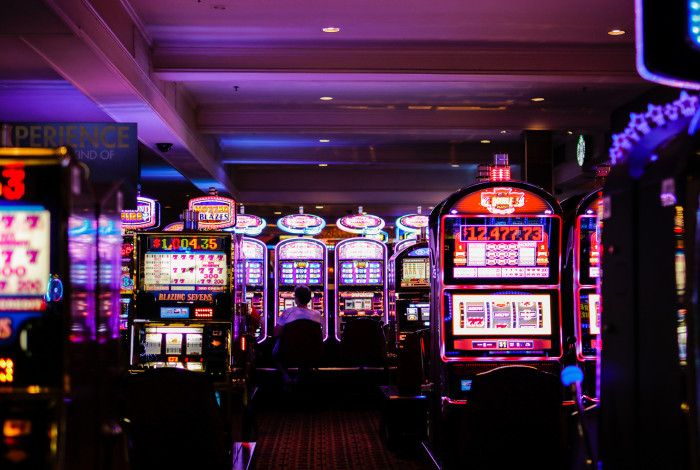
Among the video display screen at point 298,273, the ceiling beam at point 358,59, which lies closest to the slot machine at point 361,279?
the video display screen at point 298,273

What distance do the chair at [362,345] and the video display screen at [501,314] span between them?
4.64 metres

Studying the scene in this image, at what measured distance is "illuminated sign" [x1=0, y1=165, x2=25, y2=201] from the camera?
2.71 m

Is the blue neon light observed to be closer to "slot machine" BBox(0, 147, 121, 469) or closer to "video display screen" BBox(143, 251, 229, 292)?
"slot machine" BBox(0, 147, 121, 469)

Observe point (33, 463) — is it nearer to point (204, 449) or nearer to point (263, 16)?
point (204, 449)

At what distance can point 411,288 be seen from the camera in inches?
416

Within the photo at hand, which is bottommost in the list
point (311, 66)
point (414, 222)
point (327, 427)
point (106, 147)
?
point (327, 427)

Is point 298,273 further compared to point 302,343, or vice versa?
point 298,273

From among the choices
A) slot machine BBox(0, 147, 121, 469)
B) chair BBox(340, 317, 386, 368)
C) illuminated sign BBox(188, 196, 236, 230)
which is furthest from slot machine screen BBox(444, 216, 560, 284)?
illuminated sign BBox(188, 196, 236, 230)

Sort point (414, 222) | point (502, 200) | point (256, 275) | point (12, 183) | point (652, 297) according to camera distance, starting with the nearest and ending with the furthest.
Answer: point (652, 297), point (12, 183), point (502, 200), point (256, 275), point (414, 222)

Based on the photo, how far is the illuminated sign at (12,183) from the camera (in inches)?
106

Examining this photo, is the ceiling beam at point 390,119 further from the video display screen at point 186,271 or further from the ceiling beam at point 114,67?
the video display screen at point 186,271

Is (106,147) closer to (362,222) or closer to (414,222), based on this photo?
(362,222)

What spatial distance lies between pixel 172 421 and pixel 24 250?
4.90ft

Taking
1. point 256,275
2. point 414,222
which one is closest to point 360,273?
point 256,275
